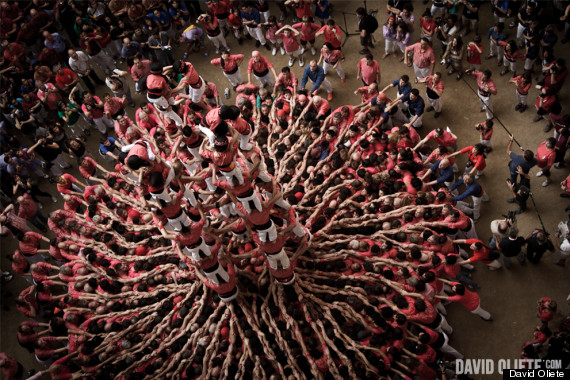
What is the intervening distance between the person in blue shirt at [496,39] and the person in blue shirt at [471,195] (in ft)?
15.6

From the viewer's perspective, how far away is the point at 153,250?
570 inches

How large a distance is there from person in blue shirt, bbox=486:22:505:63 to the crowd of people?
7cm

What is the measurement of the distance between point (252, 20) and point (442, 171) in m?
8.41

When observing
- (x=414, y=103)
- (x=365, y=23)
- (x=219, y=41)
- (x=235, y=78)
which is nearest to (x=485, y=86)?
(x=414, y=103)

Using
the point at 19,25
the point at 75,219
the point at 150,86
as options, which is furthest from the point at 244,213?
the point at 19,25

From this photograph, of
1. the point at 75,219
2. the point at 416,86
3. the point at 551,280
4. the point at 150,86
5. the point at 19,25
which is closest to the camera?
the point at 150,86

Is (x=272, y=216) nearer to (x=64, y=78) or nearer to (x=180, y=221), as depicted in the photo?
(x=180, y=221)

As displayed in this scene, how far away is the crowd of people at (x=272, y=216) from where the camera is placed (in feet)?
41.3

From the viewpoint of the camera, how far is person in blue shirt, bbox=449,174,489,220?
14438mm

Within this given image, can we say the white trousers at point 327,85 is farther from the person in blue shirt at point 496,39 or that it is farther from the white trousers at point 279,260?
the white trousers at point 279,260

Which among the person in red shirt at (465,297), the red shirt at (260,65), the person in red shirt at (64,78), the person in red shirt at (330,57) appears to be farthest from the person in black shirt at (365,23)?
the person in red shirt at (64,78)

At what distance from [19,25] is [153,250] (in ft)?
38.7

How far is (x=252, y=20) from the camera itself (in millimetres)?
19266

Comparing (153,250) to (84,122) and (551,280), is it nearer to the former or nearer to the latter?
(84,122)
